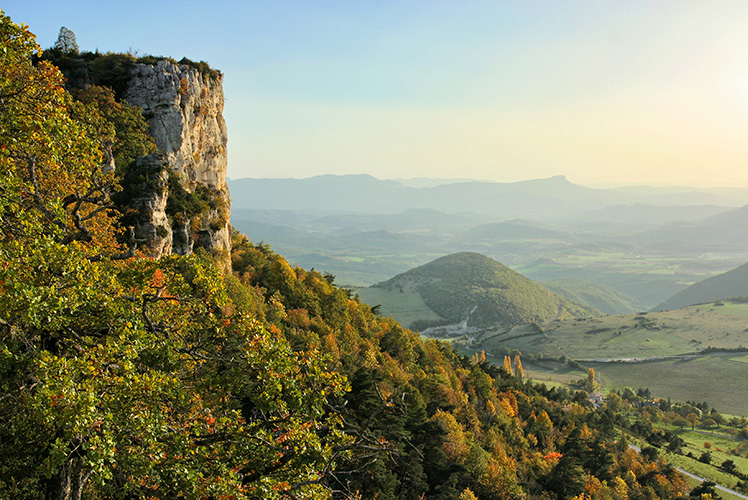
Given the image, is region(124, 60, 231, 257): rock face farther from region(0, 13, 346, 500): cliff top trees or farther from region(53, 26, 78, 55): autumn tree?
region(0, 13, 346, 500): cliff top trees

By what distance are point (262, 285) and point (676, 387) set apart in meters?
178

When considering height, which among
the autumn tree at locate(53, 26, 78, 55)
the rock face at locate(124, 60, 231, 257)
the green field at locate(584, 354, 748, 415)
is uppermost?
the autumn tree at locate(53, 26, 78, 55)

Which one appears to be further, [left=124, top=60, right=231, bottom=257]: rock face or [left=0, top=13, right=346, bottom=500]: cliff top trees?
[left=124, top=60, right=231, bottom=257]: rock face

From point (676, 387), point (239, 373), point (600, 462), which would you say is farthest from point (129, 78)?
point (676, 387)

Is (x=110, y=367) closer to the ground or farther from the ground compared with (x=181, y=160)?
closer to the ground

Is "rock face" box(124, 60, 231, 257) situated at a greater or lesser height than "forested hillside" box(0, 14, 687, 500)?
greater

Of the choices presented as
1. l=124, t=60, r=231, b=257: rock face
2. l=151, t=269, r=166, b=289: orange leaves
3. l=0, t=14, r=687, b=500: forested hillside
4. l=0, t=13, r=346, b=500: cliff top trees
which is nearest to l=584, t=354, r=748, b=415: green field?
l=124, t=60, r=231, b=257: rock face

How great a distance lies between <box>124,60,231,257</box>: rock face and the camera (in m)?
35.7

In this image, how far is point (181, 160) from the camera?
46875 millimetres

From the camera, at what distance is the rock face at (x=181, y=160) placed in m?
35.7

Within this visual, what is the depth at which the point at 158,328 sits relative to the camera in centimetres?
1208

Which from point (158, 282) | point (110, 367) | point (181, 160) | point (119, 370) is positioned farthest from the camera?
point (181, 160)

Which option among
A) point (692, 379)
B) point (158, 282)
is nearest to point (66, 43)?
point (158, 282)

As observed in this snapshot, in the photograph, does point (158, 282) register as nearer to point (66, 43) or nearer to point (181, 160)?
point (181, 160)
